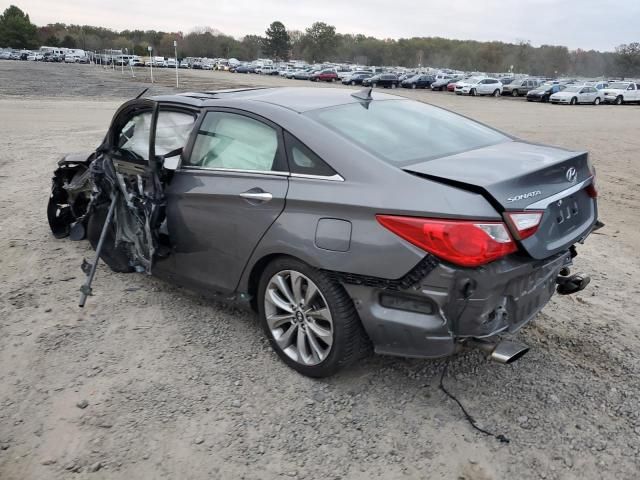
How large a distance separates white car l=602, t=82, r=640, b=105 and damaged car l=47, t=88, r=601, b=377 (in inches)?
1565

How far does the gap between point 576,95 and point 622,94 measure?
5.24 metres

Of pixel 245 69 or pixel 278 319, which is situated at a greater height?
pixel 245 69

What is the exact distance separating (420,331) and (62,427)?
6.47 ft

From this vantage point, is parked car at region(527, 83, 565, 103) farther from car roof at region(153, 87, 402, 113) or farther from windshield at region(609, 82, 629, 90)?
car roof at region(153, 87, 402, 113)

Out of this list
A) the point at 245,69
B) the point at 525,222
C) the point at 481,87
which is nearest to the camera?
the point at 525,222

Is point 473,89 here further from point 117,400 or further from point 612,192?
point 117,400

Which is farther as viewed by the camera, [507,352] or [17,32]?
[17,32]

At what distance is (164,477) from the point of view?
106 inches

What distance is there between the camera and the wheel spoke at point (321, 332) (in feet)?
10.6

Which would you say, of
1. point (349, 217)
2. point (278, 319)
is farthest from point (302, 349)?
point (349, 217)

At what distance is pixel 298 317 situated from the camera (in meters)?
3.40

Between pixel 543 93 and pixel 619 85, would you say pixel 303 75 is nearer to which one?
pixel 543 93

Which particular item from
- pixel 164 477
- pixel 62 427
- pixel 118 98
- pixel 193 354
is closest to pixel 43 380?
pixel 62 427

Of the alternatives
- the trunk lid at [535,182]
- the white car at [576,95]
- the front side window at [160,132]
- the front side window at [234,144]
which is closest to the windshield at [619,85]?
the white car at [576,95]
